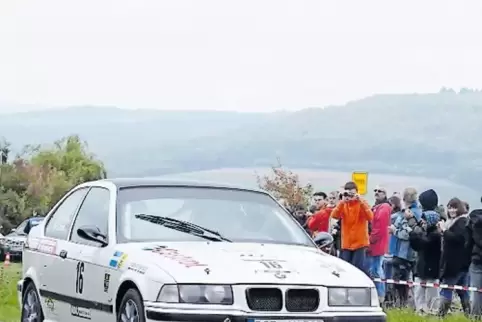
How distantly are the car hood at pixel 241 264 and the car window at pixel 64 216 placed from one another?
1540mm

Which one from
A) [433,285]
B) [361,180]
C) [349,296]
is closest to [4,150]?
[361,180]

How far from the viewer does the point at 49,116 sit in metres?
88.4

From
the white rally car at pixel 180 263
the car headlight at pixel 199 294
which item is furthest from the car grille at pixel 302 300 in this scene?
the car headlight at pixel 199 294

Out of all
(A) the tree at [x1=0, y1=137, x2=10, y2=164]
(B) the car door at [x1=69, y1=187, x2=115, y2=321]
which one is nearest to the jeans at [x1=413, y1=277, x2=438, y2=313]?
(B) the car door at [x1=69, y1=187, x2=115, y2=321]

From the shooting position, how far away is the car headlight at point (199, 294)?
8117 millimetres

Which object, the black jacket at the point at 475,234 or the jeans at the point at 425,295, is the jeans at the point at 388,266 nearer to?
the jeans at the point at 425,295

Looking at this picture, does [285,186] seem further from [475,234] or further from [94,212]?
[94,212]

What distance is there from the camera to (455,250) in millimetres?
14883

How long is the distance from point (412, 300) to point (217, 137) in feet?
221

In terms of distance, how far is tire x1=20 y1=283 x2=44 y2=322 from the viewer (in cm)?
1058

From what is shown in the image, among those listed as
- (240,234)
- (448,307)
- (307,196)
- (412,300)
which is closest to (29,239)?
(240,234)

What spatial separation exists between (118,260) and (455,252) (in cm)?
698

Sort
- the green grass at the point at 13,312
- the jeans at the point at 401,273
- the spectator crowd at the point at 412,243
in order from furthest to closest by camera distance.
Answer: the jeans at the point at 401,273
the spectator crowd at the point at 412,243
the green grass at the point at 13,312

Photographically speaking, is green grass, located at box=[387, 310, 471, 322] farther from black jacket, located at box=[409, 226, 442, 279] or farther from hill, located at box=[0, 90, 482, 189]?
hill, located at box=[0, 90, 482, 189]
